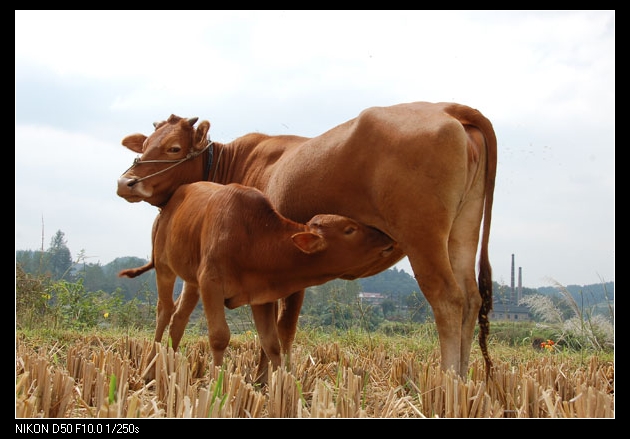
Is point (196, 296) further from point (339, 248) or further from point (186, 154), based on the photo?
point (339, 248)

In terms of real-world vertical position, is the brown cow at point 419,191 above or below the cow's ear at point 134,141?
below

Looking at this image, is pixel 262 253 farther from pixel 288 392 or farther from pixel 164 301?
pixel 164 301

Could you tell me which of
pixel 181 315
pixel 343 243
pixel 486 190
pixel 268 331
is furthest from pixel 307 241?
pixel 181 315

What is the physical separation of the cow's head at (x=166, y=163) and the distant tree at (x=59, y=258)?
4.30 metres

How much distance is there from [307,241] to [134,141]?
125 inches

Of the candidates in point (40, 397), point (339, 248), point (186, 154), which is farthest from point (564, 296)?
point (40, 397)

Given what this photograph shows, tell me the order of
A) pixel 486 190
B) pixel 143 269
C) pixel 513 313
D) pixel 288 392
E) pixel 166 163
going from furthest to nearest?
pixel 513 313
pixel 143 269
pixel 166 163
pixel 486 190
pixel 288 392

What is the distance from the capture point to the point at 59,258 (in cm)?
1009

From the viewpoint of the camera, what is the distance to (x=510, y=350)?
773cm

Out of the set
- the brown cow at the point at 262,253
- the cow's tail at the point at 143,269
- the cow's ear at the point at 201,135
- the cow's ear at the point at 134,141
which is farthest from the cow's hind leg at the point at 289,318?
the cow's ear at the point at 134,141

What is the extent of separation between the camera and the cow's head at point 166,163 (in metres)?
5.56

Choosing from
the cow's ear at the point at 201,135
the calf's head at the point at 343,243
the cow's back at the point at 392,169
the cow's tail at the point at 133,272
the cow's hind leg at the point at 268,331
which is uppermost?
the cow's ear at the point at 201,135

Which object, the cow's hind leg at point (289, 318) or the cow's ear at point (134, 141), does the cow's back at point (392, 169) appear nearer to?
the cow's hind leg at point (289, 318)
